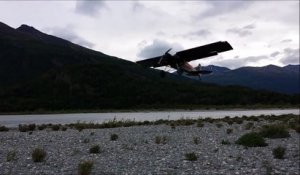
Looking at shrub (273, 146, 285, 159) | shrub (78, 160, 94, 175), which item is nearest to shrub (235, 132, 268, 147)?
shrub (273, 146, 285, 159)

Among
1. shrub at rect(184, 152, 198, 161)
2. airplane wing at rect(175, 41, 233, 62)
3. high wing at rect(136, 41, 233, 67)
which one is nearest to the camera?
shrub at rect(184, 152, 198, 161)

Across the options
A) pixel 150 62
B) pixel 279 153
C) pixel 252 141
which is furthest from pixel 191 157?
pixel 150 62

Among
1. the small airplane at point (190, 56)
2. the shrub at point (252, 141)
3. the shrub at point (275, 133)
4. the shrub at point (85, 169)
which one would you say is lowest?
the shrub at point (85, 169)

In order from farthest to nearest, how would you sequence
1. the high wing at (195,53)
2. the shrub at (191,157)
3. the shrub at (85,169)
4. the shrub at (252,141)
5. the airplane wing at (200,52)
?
the airplane wing at (200,52) < the high wing at (195,53) < the shrub at (252,141) < the shrub at (191,157) < the shrub at (85,169)

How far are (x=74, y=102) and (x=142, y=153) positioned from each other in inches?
6513

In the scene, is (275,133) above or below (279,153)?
above

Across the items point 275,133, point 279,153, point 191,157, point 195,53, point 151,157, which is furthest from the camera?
point 195,53

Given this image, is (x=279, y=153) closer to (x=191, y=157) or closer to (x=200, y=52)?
(x=191, y=157)

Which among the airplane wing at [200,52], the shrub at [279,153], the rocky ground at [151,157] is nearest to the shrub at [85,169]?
the rocky ground at [151,157]

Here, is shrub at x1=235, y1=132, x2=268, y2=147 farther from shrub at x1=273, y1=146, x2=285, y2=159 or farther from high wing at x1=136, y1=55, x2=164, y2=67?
high wing at x1=136, y1=55, x2=164, y2=67

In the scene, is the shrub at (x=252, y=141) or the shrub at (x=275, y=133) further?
the shrub at (x=275, y=133)

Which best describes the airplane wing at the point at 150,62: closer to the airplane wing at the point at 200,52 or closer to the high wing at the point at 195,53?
the high wing at the point at 195,53

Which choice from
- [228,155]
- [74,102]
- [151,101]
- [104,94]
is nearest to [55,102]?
[74,102]

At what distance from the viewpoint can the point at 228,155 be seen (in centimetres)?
2236
